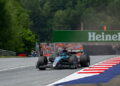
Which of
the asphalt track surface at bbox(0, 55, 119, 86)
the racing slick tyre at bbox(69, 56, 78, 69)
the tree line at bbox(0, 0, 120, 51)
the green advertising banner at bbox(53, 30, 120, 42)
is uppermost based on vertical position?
the tree line at bbox(0, 0, 120, 51)

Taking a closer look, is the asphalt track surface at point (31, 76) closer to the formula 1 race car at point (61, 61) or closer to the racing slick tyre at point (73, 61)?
the formula 1 race car at point (61, 61)

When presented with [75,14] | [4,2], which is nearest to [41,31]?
[75,14]

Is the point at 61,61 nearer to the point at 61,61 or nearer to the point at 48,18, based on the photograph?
the point at 61,61

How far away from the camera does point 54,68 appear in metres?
18.4

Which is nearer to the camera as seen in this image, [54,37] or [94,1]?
[54,37]

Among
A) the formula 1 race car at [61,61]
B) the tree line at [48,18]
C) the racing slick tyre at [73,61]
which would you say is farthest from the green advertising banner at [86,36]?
the tree line at [48,18]

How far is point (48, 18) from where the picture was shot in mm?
138250

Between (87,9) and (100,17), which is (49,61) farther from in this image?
(87,9)

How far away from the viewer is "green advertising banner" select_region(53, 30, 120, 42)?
20375 mm

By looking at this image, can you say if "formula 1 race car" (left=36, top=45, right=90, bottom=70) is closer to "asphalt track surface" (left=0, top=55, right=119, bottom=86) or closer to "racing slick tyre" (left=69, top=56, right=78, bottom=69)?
"racing slick tyre" (left=69, top=56, right=78, bottom=69)

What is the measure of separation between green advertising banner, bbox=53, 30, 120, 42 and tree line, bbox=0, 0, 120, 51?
128 feet

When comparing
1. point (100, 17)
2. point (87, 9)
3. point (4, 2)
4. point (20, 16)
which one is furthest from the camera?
point (87, 9)

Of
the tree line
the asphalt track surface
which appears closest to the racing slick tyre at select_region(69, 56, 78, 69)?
the asphalt track surface

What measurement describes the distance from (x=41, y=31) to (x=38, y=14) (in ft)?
27.5
